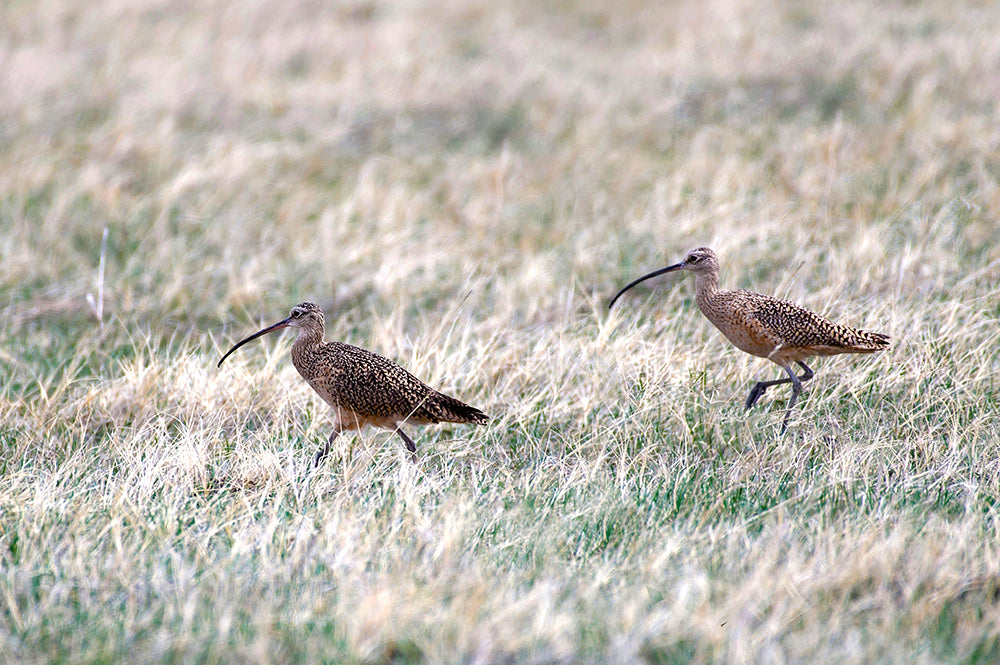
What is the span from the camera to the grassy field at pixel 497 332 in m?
3.59

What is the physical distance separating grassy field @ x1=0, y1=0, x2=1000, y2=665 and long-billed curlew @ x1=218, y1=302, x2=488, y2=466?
15cm

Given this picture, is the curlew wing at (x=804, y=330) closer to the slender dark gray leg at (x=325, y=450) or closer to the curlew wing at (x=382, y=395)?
the curlew wing at (x=382, y=395)

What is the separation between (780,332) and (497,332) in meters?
1.59

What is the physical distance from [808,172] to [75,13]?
7615 millimetres

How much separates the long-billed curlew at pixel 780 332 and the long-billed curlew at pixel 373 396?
1121mm

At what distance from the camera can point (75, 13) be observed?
11.9 metres

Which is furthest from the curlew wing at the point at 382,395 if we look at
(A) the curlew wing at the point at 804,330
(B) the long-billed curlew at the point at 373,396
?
(A) the curlew wing at the point at 804,330

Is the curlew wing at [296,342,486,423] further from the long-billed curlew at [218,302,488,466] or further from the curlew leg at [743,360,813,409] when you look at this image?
the curlew leg at [743,360,813,409]

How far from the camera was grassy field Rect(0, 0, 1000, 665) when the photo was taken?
11.8 feet

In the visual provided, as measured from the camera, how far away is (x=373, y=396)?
15.5 ft

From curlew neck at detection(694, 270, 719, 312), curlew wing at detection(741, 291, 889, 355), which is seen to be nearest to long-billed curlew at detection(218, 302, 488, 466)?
curlew neck at detection(694, 270, 719, 312)

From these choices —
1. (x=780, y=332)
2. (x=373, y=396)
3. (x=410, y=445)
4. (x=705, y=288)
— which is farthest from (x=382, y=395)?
(x=780, y=332)

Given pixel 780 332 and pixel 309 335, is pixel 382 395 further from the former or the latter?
pixel 780 332

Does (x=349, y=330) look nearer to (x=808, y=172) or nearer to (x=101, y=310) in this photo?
(x=101, y=310)
